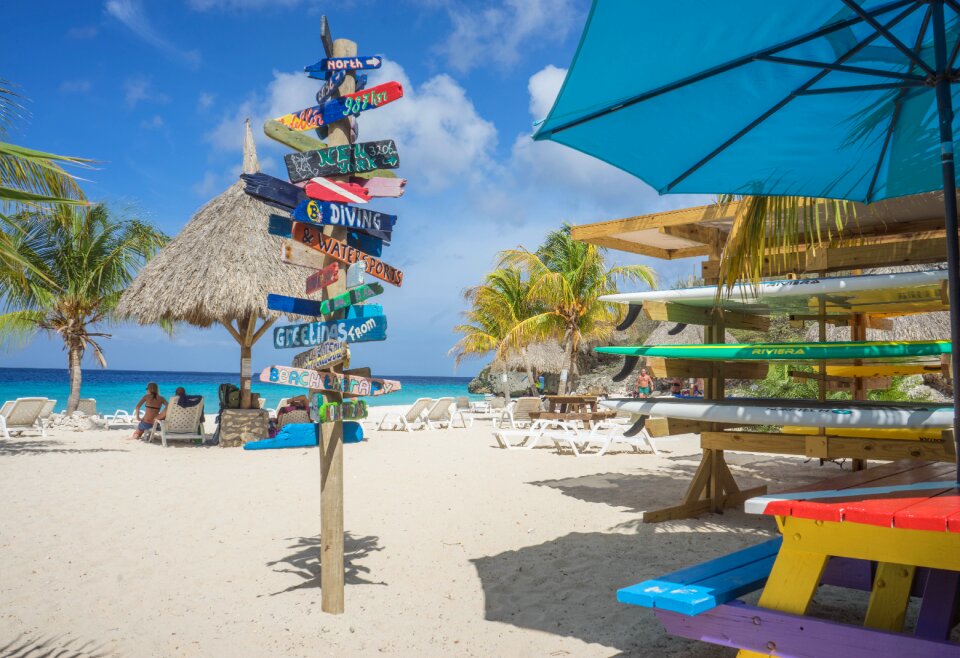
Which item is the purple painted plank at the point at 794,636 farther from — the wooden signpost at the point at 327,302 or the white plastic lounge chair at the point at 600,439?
the white plastic lounge chair at the point at 600,439

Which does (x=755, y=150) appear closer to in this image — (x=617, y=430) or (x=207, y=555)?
(x=207, y=555)

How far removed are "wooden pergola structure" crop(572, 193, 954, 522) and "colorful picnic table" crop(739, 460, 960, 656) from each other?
2.39 m

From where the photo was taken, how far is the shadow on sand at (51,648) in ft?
10.0

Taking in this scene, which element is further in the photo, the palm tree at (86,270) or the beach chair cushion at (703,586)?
the palm tree at (86,270)

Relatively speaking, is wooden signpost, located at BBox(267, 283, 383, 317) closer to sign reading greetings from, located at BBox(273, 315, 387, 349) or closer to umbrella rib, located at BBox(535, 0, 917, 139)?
sign reading greetings from, located at BBox(273, 315, 387, 349)

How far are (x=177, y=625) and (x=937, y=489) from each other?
3.54 metres

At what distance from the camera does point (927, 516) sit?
1.79m

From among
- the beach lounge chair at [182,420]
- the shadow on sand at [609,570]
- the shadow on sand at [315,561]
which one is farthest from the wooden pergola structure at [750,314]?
the beach lounge chair at [182,420]

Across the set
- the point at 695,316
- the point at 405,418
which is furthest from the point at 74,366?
the point at 695,316

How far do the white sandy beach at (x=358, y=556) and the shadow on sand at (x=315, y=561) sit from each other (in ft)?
0.07

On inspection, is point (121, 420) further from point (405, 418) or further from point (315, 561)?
point (315, 561)

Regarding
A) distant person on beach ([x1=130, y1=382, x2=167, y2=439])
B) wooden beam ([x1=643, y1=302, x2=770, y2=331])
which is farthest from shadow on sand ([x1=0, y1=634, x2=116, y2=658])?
distant person on beach ([x1=130, y1=382, x2=167, y2=439])

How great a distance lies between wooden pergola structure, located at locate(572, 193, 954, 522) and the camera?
186 inches

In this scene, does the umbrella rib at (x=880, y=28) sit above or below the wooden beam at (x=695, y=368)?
above
